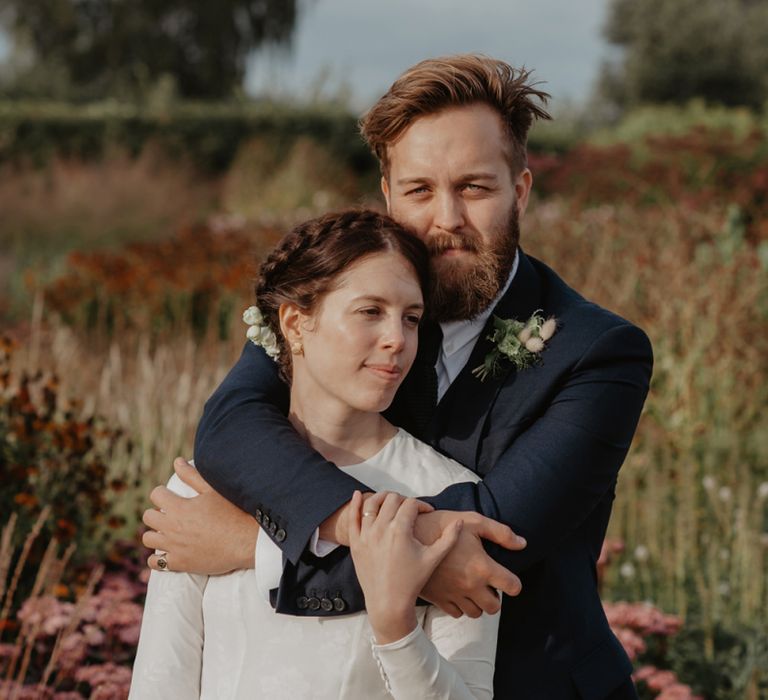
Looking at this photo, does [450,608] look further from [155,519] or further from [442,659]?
[155,519]

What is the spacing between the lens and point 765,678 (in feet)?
12.6

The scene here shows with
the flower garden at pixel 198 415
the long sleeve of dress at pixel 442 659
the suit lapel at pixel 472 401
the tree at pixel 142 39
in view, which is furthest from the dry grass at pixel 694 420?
the tree at pixel 142 39

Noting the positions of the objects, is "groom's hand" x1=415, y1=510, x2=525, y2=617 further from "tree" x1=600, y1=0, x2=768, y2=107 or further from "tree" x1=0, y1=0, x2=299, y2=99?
"tree" x1=600, y1=0, x2=768, y2=107

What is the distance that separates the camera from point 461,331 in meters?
2.47

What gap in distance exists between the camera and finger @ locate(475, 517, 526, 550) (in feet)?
6.52

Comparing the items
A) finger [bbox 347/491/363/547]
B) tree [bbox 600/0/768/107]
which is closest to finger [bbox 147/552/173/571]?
finger [bbox 347/491/363/547]

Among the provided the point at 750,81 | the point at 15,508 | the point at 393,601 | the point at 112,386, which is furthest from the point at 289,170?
the point at 750,81

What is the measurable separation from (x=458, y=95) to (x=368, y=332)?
0.62 metres

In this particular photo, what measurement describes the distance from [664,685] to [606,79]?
3711 cm

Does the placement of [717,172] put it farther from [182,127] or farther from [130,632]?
[130,632]

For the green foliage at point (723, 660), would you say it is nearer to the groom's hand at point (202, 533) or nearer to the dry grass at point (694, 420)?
the dry grass at point (694, 420)

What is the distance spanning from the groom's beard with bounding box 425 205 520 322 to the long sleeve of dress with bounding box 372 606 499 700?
0.68 meters

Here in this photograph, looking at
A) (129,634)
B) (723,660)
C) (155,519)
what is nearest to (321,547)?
(155,519)

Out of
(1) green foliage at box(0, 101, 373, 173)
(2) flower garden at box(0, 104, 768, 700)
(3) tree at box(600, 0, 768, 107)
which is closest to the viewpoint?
(2) flower garden at box(0, 104, 768, 700)
